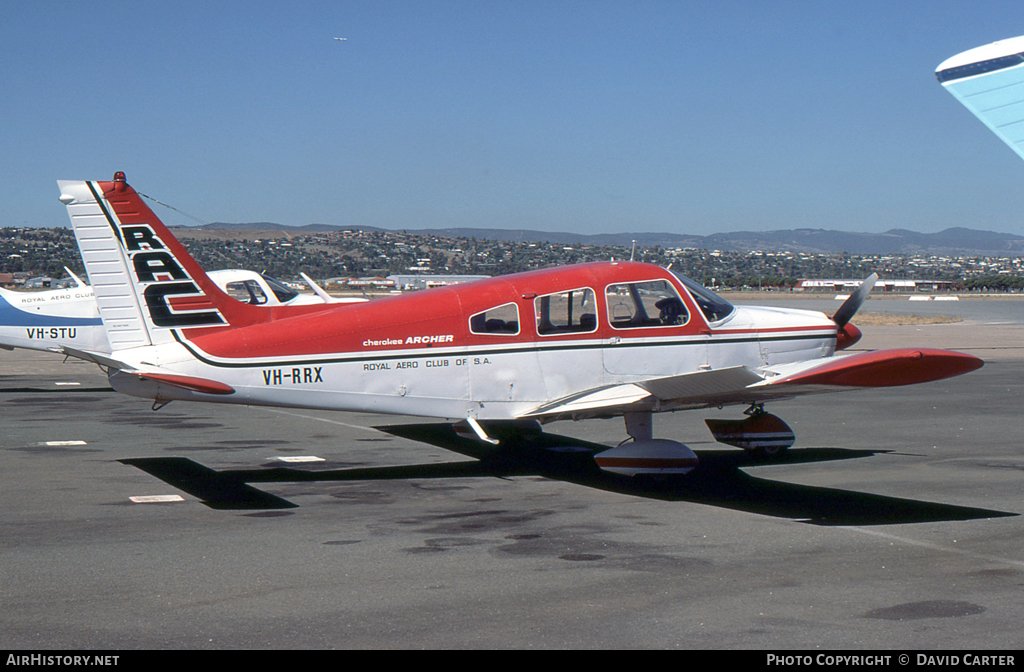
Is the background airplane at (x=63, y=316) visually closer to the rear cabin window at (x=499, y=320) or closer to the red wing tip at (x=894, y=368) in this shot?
the rear cabin window at (x=499, y=320)

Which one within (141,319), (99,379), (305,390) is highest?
(141,319)

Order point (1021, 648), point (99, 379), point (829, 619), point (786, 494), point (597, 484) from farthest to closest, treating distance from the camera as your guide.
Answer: point (99, 379), point (597, 484), point (786, 494), point (829, 619), point (1021, 648)

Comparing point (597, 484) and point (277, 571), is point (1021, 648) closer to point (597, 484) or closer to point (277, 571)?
point (277, 571)

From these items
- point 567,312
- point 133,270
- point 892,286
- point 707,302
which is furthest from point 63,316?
point 892,286

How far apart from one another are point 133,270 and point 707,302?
6.18 m

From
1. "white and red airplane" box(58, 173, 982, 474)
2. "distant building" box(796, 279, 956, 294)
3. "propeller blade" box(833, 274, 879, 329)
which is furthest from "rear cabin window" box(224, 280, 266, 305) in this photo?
"distant building" box(796, 279, 956, 294)

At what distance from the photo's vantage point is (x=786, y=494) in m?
9.72

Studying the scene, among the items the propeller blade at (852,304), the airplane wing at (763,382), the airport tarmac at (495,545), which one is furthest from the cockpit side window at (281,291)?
the propeller blade at (852,304)

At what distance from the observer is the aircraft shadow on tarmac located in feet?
29.3

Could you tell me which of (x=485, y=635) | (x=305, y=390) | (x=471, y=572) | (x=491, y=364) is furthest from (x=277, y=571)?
(x=491, y=364)

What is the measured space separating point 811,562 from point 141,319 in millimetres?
6815

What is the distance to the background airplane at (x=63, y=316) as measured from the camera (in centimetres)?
1950

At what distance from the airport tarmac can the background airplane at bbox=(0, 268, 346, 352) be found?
5.90m

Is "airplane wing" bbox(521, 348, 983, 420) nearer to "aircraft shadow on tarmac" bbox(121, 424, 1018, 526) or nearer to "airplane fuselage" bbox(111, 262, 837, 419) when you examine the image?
"airplane fuselage" bbox(111, 262, 837, 419)
